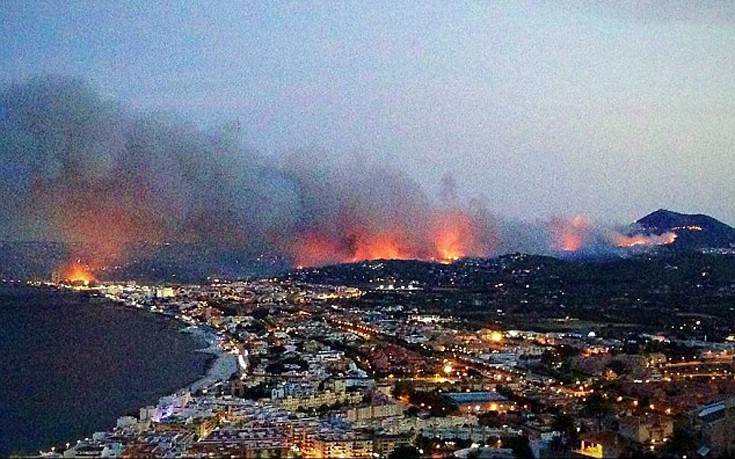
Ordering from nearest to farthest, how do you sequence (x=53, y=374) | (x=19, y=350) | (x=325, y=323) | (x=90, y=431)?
1. (x=90, y=431)
2. (x=53, y=374)
3. (x=19, y=350)
4. (x=325, y=323)

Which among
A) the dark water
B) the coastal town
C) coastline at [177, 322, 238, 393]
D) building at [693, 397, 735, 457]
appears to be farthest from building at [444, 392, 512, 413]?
the dark water

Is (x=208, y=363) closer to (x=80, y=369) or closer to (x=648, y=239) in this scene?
(x=80, y=369)

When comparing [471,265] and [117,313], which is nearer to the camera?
[117,313]

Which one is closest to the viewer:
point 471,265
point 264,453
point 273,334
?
point 264,453

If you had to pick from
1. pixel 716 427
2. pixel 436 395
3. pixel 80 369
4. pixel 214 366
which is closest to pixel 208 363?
pixel 214 366

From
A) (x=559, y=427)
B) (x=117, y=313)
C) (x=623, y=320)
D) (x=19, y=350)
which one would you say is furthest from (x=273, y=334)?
(x=559, y=427)

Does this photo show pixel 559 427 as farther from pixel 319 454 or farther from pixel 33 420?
pixel 33 420
